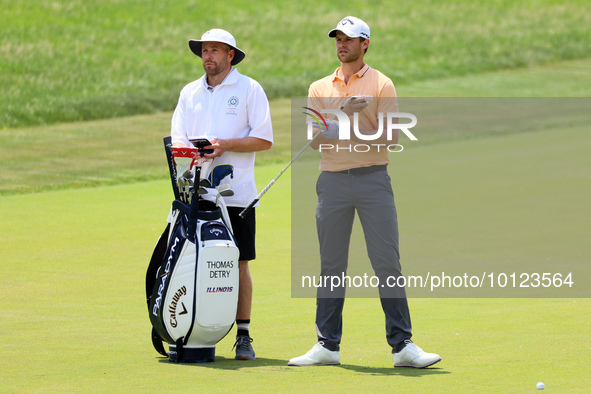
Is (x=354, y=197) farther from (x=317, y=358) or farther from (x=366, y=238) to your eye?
(x=317, y=358)

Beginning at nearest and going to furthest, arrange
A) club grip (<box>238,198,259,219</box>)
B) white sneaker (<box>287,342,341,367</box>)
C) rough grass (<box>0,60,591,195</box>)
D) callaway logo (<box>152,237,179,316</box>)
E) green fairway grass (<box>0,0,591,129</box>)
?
white sneaker (<box>287,342,341,367</box>)
callaway logo (<box>152,237,179,316</box>)
club grip (<box>238,198,259,219</box>)
rough grass (<box>0,60,591,195</box>)
green fairway grass (<box>0,0,591,129</box>)

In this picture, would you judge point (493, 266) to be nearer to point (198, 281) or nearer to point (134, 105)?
point (198, 281)

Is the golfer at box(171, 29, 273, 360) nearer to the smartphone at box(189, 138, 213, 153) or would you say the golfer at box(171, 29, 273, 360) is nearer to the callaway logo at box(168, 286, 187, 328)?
the smartphone at box(189, 138, 213, 153)

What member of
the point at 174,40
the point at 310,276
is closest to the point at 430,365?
the point at 310,276

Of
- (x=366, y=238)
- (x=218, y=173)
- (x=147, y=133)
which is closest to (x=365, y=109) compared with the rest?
(x=366, y=238)

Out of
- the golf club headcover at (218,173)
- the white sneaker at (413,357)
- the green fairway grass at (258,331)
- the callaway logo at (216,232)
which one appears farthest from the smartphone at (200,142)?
the white sneaker at (413,357)

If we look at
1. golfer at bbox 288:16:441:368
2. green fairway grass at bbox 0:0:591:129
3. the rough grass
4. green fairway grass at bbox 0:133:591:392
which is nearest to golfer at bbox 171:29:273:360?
golfer at bbox 288:16:441:368

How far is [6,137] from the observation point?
1902 cm

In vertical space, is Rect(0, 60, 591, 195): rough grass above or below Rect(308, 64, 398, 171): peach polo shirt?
above

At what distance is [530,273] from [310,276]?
74.9 inches

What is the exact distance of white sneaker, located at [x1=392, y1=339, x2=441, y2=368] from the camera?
18.2 feet

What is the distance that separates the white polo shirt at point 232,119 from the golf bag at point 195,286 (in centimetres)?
29

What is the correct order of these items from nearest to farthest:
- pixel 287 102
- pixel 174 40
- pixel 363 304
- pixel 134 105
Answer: pixel 363 304, pixel 134 105, pixel 287 102, pixel 174 40

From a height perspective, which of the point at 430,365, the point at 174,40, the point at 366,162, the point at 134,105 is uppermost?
the point at 174,40
